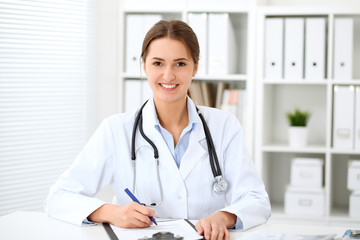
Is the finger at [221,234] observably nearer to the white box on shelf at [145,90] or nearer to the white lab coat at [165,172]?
the white lab coat at [165,172]

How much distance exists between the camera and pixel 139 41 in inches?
121

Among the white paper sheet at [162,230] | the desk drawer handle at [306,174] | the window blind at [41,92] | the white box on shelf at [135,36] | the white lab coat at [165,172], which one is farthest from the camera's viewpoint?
the white box on shelf at [135,36]

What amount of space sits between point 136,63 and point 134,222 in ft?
5.92

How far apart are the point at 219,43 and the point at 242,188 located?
1.51 meters

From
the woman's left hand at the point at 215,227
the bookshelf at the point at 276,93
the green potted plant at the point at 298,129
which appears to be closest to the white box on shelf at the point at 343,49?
the bookshelf at the point at 276,93

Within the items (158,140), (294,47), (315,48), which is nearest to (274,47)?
(294,47)

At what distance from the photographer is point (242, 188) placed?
1.65 meters

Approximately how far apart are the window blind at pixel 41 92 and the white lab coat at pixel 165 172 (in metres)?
0.90

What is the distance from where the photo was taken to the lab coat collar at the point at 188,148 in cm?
169

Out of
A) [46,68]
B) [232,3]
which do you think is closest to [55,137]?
[46,68]

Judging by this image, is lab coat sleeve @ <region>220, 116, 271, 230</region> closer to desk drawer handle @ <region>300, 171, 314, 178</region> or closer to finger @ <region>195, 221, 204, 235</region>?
finger @ <region>195, 221, 204, 235</region>

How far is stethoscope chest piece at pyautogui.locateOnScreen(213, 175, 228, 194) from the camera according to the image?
1670 mm

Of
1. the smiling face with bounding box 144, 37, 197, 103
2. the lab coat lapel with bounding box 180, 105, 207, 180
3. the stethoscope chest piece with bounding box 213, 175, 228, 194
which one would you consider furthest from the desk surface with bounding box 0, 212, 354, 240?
the smiling face with bounding box 144, 37, 197, 103

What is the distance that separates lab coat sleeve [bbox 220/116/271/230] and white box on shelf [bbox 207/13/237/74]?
4.09ft
